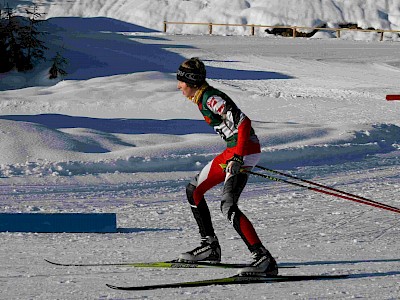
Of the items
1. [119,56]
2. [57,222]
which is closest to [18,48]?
Answer: [119,56]

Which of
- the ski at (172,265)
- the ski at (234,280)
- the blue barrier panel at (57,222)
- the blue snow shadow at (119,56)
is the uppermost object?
the ski at (234,280)

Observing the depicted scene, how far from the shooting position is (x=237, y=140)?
19.8ft

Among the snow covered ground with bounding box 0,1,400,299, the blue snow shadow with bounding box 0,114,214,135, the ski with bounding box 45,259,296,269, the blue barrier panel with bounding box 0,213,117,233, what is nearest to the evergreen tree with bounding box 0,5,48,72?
the snow covered ground with bounding box 0,1,400,299

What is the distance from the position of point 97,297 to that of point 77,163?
595cm

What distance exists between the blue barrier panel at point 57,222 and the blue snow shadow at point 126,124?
8959 mm

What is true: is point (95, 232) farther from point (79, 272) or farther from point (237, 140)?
point (237, 140)

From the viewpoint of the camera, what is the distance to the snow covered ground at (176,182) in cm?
630

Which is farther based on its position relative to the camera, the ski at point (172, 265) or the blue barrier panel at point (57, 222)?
the blue barrier panel at point (57, 222)

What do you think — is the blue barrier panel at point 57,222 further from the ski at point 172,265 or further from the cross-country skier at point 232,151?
the cross-country skier at point 232,151

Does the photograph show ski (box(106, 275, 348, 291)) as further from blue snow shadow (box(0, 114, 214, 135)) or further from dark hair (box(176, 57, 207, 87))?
blue snow shadow (box(0, 114, 214, 135))

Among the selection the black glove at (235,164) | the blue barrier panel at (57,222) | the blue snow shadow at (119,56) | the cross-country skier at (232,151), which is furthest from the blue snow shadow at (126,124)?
the black glove at (235,164)

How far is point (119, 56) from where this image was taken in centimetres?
3362

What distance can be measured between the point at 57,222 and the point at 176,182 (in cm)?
307

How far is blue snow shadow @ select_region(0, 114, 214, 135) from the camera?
58.1ft
